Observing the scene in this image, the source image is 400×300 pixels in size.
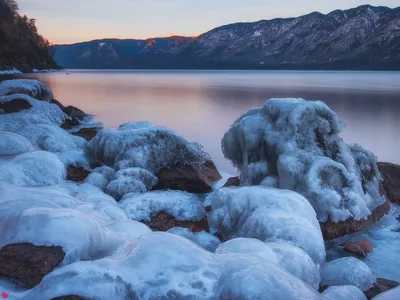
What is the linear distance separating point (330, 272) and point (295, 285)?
2.00 metres

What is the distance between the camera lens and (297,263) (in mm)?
4480

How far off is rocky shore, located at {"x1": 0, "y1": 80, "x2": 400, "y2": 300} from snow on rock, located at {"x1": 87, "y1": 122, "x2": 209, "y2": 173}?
26 mm

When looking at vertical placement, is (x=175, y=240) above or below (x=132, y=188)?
above

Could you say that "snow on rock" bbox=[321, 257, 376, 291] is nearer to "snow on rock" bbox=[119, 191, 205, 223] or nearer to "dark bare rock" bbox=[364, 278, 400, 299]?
"dark bare rock" bbox=[364, 278, 400, 299]

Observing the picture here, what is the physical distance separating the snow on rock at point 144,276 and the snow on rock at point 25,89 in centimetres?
1615

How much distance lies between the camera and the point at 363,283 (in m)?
4.93

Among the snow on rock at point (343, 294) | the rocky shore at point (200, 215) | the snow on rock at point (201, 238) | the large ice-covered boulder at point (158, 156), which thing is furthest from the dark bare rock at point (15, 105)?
the snow on rock at point (343, 294)

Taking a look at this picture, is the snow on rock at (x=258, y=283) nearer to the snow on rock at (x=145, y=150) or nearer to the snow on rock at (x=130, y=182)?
the snow on rock at (x=130, y=182)

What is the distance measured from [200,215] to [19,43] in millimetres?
75239

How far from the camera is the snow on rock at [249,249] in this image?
4.03 m

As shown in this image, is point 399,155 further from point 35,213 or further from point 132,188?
point 35,213

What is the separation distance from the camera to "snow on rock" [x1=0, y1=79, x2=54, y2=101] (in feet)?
58.7

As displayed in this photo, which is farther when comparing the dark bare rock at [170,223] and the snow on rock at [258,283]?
the dark bare rock at [170,223]

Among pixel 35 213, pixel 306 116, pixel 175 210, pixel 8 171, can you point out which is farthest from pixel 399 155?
pixel 35 213
